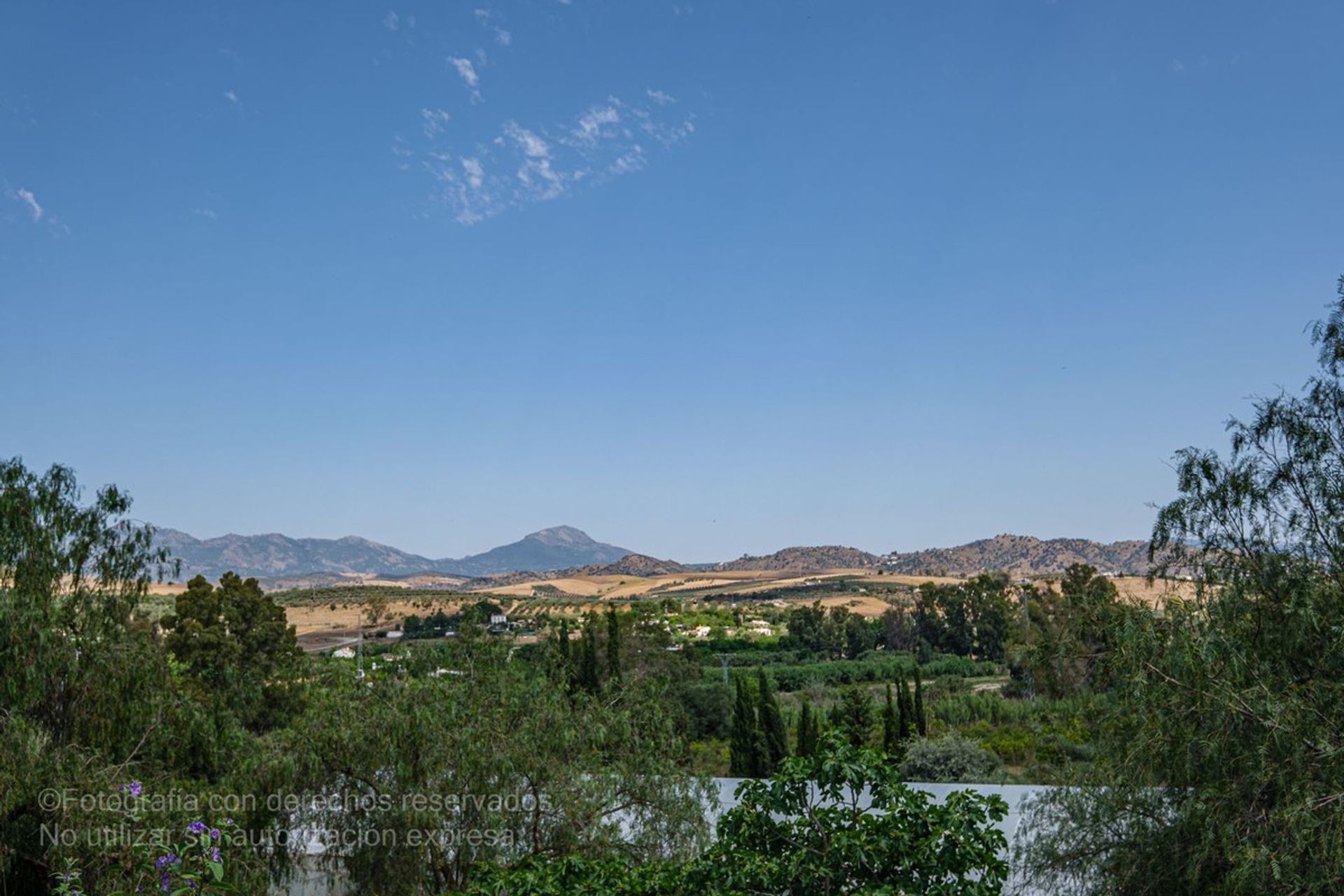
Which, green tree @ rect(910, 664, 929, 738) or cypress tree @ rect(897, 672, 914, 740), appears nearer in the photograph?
cypress tree @ rect(897, 672, 914, 740)

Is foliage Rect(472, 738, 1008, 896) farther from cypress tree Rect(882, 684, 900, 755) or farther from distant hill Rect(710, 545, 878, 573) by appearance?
distant hill Rect(710, 545, 878, 573)

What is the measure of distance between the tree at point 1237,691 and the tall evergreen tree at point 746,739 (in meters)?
13.7

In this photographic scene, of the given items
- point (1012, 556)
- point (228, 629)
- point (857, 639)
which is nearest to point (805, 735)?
point (228, 629)

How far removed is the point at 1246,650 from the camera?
24.4 ft

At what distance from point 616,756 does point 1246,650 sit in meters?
5.73

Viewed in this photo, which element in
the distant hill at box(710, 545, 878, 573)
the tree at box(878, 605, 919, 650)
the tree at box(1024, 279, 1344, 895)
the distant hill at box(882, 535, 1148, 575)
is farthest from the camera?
the distant hill at box(710, 545, 878, 573)

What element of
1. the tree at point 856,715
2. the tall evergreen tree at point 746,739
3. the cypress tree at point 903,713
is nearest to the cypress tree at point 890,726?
the cypress tree at point 903,713

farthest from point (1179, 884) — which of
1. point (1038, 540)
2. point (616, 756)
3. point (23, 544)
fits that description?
point (1038, 540)

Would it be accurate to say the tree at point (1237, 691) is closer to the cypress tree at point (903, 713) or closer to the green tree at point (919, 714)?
the cypress tree at point (903, 713)

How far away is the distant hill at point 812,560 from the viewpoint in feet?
319

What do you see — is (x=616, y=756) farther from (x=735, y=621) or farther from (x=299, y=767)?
(x=735, y=621)

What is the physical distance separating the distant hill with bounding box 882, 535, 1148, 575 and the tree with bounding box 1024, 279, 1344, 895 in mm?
59819

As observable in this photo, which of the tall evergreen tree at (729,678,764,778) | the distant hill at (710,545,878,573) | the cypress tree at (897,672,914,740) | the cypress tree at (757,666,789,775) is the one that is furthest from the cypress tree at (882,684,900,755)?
the distant hill at (710,545,878,573)

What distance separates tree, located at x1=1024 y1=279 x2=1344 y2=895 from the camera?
22.0ft
